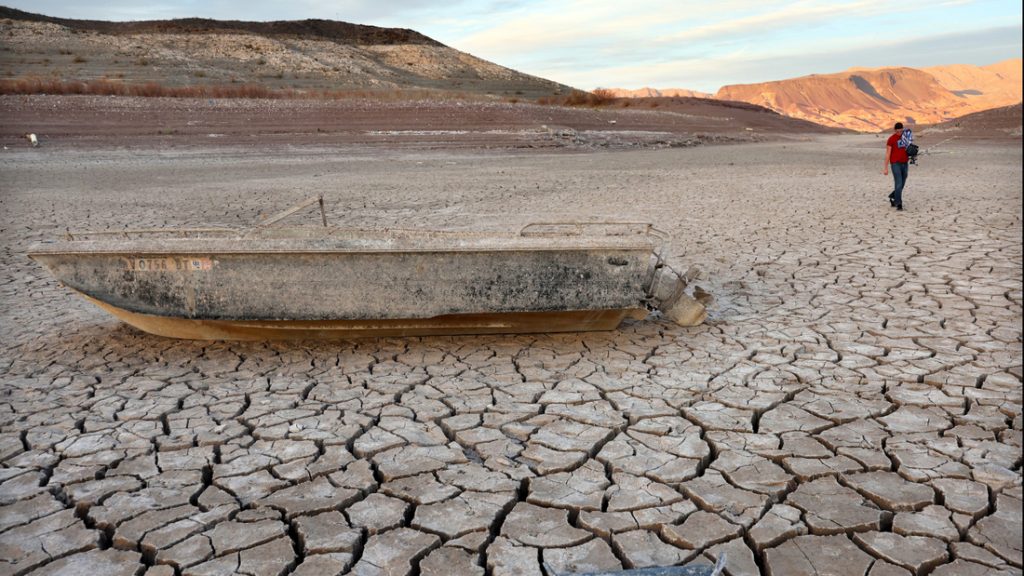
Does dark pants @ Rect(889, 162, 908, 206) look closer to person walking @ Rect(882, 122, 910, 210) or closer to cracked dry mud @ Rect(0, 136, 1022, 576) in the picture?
person walking @ Rect(882, 122, 910, 210)

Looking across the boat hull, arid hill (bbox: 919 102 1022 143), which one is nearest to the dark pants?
the boat hull

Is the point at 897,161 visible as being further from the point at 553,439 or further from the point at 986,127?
the point at 986,127

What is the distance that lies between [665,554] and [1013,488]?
1.42 meters

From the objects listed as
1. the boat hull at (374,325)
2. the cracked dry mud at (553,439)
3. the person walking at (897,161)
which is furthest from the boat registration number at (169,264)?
the person walking at (897,161)

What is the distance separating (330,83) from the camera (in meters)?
40.3

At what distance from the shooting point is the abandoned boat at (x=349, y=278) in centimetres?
398

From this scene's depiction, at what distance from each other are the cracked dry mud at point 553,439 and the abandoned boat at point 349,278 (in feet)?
0.88

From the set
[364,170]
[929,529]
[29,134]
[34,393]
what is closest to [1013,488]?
[929,529]

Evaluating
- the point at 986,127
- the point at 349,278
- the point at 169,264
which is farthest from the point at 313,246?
the point at 986,127

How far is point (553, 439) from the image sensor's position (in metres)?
3.06

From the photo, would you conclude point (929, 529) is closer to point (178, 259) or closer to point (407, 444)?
point (407, 444)

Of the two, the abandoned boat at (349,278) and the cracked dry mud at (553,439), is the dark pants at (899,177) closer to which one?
the cracked dry mud at (553,439)

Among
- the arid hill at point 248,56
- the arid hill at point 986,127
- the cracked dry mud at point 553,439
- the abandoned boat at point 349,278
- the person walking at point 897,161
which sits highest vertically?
the arid hill at point 248,56

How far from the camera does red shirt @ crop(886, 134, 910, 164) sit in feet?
28.0
